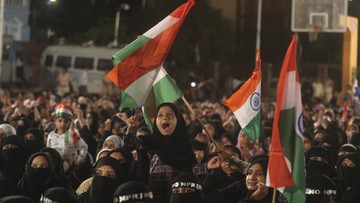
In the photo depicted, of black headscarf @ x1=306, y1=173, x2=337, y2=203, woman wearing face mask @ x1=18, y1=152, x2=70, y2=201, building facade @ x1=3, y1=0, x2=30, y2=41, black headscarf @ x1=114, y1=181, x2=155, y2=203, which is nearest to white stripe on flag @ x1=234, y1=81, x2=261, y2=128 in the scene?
woman wearing face mask @ x1=18, y1=152, x2=70, y2=201

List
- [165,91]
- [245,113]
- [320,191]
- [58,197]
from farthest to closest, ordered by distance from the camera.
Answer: [245,113]
[165,91]
[320,191]
[58,197]

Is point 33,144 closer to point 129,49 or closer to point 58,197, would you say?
point 129,49

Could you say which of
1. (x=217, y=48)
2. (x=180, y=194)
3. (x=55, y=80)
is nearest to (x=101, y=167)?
(x=180, y=194)

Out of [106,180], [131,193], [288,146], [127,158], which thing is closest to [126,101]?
[127,158]

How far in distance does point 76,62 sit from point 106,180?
1468 inches

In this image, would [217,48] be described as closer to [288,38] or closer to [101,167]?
[288,38]

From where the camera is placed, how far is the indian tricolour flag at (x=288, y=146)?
730cm

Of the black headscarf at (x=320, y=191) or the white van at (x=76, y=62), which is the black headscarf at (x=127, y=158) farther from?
the white van at (x=76, y=62)

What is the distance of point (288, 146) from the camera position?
739 centimetres

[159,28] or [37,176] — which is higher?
[159,28]

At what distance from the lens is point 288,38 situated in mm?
55188

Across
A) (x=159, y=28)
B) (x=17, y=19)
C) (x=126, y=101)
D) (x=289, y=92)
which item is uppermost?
(x=17, y=19)

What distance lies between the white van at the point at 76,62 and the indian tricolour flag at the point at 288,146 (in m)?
35.7

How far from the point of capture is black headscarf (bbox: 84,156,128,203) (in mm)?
7785
